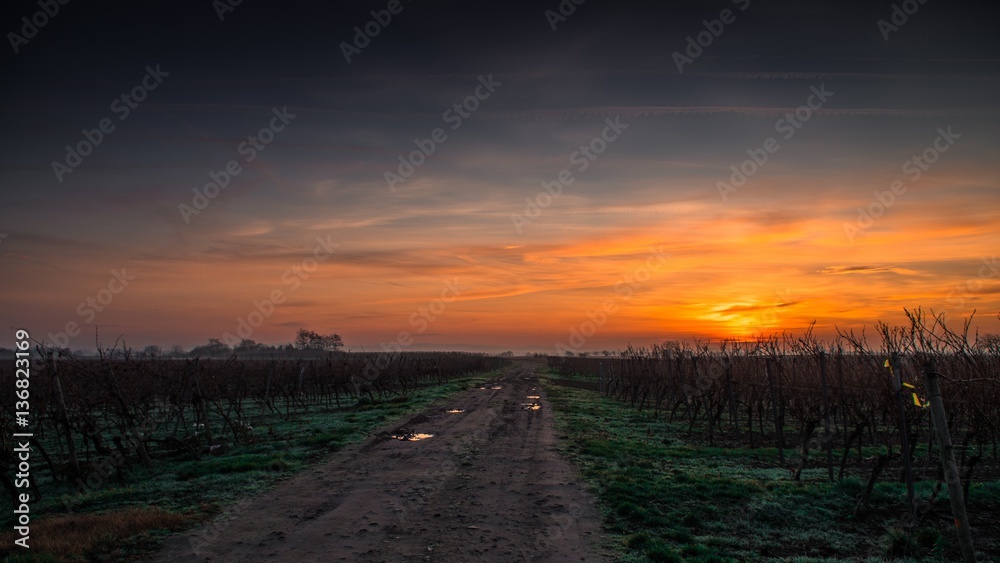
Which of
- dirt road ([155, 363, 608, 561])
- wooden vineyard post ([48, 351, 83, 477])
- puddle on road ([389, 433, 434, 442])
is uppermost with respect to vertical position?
wooden vineyard post ([48, 351, 83, 477])

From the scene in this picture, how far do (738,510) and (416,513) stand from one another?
18.8 feet

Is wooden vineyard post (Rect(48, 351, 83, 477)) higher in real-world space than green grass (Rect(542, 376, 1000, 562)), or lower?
higher

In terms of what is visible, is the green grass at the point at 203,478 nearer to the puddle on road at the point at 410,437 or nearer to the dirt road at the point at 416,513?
the dirt road at the point at 416,513

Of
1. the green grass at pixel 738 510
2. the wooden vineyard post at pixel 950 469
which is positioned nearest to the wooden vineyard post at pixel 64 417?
the green grass at pixel 738 510

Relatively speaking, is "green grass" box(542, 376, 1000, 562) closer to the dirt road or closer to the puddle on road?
the dirt road

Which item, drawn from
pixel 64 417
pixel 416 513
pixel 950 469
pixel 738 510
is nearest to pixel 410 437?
pixel 416 513

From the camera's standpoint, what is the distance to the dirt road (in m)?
6.83

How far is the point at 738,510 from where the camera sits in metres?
9.06

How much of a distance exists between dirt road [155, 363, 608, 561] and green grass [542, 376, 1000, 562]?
2.30 ft

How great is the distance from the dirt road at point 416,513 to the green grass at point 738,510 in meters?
0.70

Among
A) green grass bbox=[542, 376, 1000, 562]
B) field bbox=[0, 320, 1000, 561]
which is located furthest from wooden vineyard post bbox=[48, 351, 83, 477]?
green grass bbox=[542, 376, 1000, 562]

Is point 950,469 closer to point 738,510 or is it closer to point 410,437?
point 738,510

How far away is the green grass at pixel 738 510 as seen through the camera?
728 centimetres

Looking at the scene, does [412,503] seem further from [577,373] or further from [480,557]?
[577,373]
